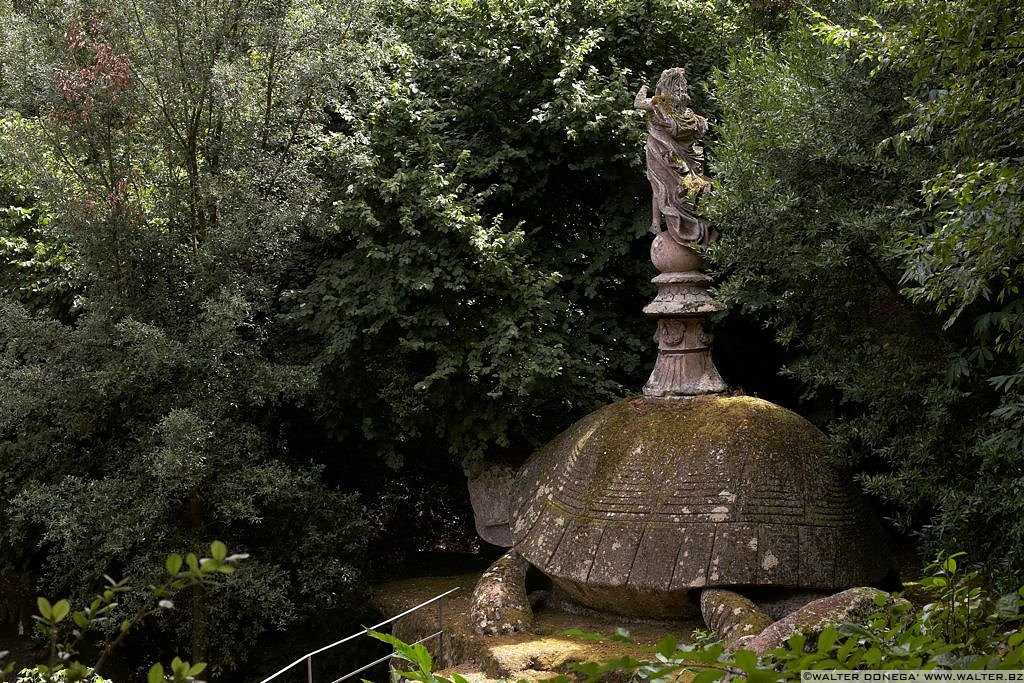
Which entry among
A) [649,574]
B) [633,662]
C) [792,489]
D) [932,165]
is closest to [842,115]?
[932,165]

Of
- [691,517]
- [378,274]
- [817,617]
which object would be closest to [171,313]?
[378,274]

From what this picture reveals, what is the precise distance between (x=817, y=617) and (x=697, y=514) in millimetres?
1438

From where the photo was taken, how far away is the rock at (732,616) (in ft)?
22.1

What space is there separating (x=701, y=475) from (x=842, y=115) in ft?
9.97

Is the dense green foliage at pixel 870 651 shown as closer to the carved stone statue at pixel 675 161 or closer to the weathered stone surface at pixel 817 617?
the weathered stone surface at pixel 817 617

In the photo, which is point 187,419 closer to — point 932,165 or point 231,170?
point 231,170

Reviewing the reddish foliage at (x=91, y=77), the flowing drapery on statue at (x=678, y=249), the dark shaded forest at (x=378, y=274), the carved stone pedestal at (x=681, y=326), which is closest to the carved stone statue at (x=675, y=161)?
the flowing drapery on statue at (x=678, y=249)

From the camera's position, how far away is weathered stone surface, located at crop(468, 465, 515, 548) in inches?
388

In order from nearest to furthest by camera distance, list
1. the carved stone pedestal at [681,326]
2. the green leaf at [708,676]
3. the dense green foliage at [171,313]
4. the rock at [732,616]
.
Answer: the green leaf at [708,676]
the rock at [732,616]
the carved stone pedestal at [681,326]
the dense green foliage at [171,313]

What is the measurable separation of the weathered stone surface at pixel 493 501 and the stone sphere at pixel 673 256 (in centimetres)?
272

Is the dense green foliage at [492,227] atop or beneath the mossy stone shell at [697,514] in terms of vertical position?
atop

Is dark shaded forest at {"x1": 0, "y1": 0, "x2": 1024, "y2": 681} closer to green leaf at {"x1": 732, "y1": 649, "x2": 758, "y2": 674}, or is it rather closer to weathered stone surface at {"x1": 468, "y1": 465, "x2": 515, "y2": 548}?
weathered stone surface at {"x1": 468, "y1": 465, "x2": 515, "y2": 548}

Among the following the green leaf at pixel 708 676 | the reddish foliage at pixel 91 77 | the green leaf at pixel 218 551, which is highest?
the reddish foliage at pixel 91 77

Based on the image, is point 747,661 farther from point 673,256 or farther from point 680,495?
point 673,256
